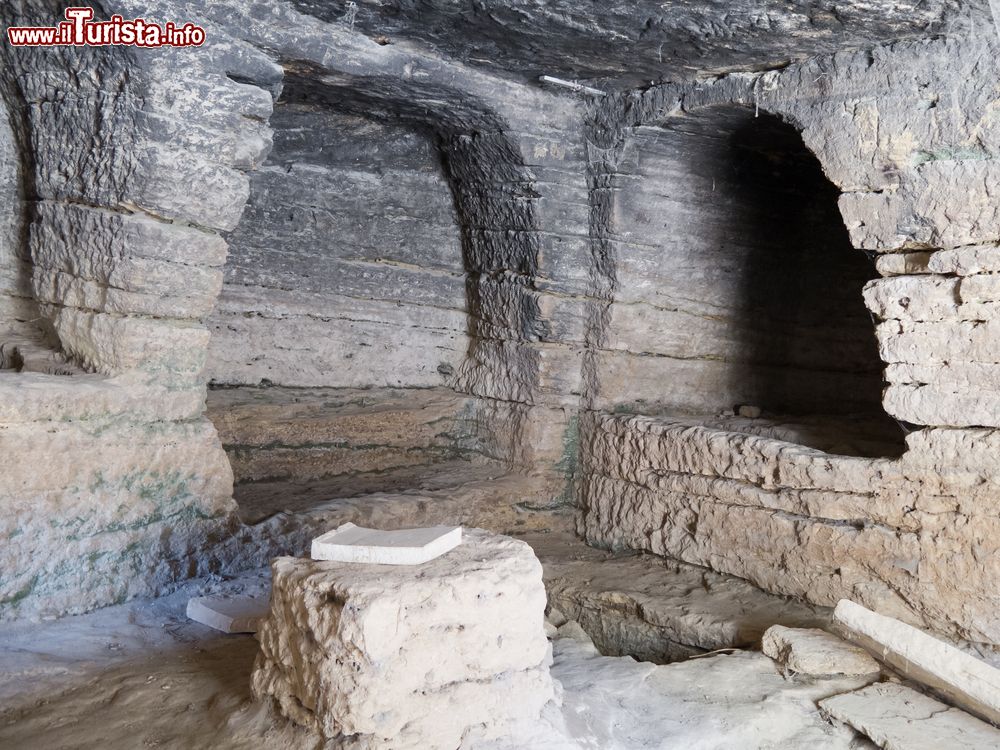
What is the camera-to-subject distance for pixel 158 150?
13.1 ft

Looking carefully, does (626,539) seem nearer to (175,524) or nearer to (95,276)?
(175,524)

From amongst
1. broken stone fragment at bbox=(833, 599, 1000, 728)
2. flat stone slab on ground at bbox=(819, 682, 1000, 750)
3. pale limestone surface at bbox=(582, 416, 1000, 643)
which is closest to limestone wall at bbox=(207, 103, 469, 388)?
pale limestone surface at bbox=(582, 416, 1000, 643)

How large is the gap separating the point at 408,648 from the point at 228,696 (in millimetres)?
906

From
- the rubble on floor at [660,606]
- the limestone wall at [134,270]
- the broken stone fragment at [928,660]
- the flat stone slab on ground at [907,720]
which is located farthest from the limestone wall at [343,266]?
the flat stone slab on ground at [907,720]

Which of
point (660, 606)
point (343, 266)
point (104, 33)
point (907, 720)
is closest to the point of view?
point (907, 720)

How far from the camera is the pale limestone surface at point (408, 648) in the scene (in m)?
2.55

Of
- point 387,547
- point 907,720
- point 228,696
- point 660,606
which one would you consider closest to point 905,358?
point 907,720

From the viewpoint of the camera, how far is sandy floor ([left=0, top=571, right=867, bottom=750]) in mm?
2881

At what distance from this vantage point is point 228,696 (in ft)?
10.2

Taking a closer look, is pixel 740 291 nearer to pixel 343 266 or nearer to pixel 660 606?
pixel 660 606

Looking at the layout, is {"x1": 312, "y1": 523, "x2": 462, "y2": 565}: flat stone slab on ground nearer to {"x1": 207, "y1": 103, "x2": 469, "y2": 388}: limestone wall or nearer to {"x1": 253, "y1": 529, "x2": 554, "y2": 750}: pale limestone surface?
{"x1": 253, "y1": 529, "x2": 554, "y2": 750}: pale limestone surface

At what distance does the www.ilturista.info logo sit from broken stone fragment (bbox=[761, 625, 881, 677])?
376cm

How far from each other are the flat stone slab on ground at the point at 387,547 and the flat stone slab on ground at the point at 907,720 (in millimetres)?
1748

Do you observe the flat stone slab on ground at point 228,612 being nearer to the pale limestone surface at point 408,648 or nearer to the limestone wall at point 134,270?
the limestone wall at point 134,270
